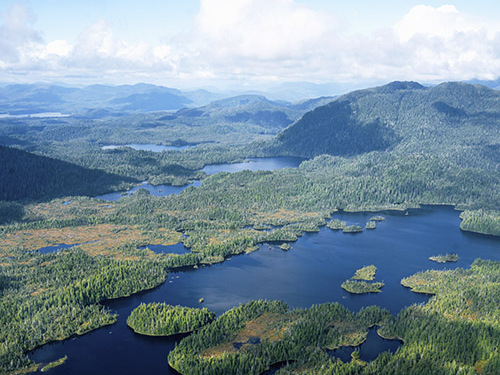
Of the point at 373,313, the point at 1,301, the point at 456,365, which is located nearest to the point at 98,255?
the point at 1,301

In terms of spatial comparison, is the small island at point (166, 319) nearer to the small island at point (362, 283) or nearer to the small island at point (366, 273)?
the small island at point (362, 283)

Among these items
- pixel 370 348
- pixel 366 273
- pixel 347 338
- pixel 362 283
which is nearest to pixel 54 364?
pixel 347 338

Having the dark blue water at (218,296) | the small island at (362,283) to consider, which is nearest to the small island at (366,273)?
the small island at (362,283)

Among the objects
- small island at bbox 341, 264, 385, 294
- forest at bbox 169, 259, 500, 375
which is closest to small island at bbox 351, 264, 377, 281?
small island at bbox 341, 264, 385, 294

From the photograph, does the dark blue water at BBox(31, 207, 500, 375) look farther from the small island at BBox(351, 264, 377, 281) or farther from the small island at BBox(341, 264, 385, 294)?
the small island at BBox(351, 264, 377, 281)

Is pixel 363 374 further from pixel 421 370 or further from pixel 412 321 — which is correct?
pixel 412 321
